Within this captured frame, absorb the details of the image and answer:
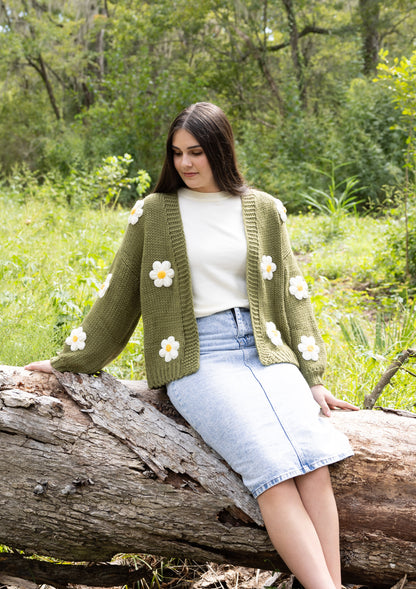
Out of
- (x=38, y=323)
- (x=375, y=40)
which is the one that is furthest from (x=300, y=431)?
(x=375, y=40)

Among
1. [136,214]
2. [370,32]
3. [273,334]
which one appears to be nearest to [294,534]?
[273,334]

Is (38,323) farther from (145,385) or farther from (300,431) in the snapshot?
(300,431)

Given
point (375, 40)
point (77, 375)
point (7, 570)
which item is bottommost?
point (7, 570)

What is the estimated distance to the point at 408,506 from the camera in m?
1.86

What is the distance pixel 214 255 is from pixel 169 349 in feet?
1.26

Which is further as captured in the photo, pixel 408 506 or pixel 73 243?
pixel 73 243

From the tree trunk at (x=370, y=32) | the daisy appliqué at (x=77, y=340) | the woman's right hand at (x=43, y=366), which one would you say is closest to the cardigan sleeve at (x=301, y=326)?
the daisy appliqué at (x=77, y=340)

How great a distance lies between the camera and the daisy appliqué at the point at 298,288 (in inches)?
91.6

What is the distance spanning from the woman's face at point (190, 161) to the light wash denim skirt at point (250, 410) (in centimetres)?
51

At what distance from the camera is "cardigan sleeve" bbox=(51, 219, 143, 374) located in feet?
7.04

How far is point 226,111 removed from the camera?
519 inches

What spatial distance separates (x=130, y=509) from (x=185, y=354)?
1.80 ft

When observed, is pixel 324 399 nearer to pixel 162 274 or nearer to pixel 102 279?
pixel 162 274

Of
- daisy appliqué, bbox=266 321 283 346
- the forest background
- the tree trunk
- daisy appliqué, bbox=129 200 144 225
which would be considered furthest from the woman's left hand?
the tree trunk
